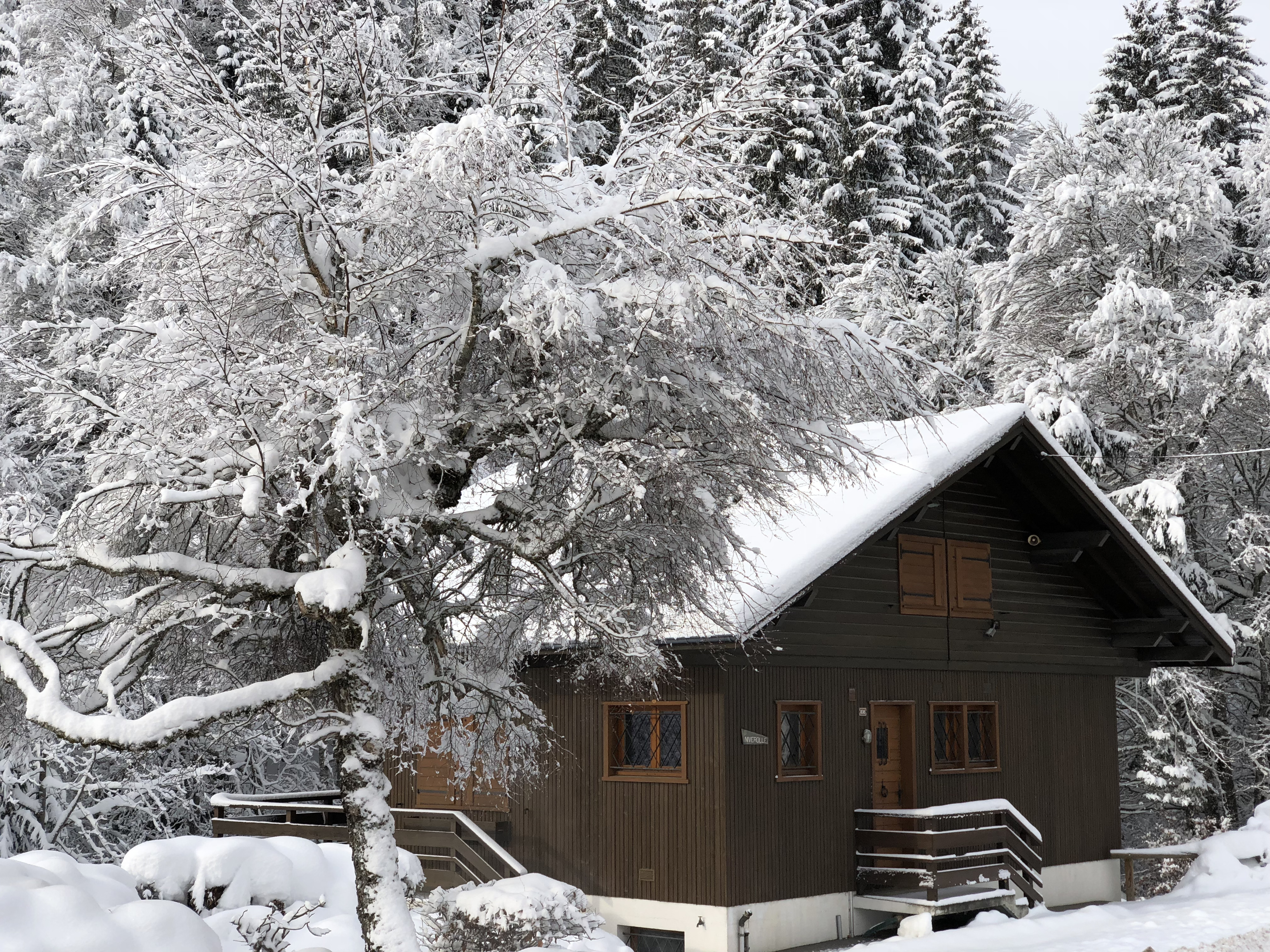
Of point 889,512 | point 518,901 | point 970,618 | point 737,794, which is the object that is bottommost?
point 518,901

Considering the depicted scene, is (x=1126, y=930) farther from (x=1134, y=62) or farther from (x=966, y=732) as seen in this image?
(x=1134, y=62)

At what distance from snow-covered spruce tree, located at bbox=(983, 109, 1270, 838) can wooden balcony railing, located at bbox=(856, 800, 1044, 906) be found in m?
7.14

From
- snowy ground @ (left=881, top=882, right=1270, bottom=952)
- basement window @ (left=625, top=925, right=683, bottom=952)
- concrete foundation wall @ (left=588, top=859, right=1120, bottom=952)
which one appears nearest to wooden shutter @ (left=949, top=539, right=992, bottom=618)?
snowy ground @ (left=881, top=882, right=1270, bottom=952)

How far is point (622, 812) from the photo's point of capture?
14.2 m

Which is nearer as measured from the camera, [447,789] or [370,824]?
[370,824]

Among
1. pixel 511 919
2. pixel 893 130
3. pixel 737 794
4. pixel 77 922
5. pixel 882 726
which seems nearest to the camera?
pixel 77 922

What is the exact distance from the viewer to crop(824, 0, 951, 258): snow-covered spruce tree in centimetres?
3058

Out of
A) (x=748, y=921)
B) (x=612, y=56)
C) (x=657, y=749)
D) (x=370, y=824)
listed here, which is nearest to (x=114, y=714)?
(x=370, y=824)

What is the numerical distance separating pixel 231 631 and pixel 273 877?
314 centimetres

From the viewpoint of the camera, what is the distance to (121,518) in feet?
30.3

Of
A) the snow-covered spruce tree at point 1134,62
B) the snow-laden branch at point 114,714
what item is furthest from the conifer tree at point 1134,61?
the snow-laden branch at point 114,714

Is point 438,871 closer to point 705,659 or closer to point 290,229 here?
point 705,659

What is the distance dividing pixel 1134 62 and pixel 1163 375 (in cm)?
1278

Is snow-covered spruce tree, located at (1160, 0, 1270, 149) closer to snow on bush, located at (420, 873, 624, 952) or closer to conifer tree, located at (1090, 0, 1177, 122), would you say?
conifer tree, located at (1090, 0, 1177, 122)
